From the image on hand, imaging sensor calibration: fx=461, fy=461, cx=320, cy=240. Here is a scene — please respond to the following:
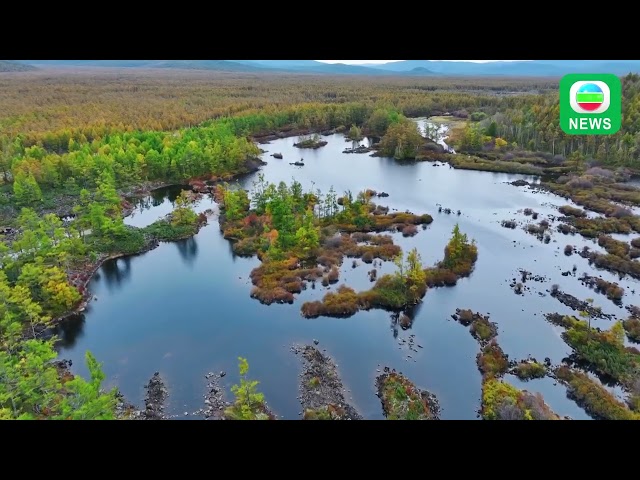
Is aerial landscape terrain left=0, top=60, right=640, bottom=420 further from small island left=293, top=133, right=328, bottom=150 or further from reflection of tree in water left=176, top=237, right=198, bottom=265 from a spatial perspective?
small island left=293, top=133, right=328, bottom=150

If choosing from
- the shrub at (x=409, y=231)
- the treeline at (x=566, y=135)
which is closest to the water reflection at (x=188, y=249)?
the shrub at (x=409, y=231)

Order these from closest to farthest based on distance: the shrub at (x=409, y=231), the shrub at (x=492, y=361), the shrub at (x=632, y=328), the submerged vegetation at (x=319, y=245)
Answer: the shrub at (x=492, y=361), the shrub at (x=632, y=328), the submerged vegetation at (x=319, y=245), the shrub at (x=409, y=231)

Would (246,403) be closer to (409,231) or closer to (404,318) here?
(404,318)

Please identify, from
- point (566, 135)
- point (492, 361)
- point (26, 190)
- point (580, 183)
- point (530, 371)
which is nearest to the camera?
point (530, 371)

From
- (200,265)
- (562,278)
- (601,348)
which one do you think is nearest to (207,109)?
(200,265)

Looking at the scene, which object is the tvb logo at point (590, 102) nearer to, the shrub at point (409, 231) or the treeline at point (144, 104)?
the shrub at point (409, 231)

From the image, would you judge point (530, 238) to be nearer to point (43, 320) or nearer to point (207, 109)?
point (43, 320)

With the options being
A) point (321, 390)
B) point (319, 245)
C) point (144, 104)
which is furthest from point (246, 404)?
point (144, 104)
